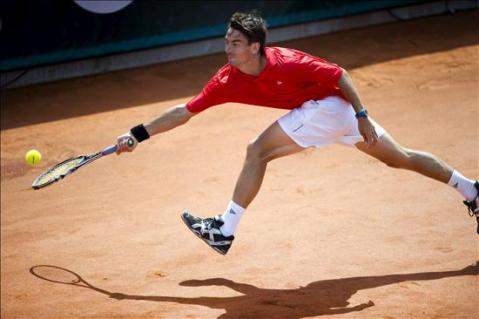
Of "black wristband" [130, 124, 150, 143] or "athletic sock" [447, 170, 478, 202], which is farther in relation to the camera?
"athletic sock" [447, 170, 478, 202]

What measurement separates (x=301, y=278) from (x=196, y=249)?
3.73 feet

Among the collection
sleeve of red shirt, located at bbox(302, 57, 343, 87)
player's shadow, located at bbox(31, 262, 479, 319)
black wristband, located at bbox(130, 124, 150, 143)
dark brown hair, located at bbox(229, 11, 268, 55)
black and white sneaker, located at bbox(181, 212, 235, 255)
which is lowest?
player's shadow, located at bbox(31, 262, 479, 319)

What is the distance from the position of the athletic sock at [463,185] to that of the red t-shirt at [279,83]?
46.0 inches

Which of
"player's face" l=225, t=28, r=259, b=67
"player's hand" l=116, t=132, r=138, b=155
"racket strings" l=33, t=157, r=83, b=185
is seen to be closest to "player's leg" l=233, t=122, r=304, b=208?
"player's face" l=225, t=28, r=259, b=67

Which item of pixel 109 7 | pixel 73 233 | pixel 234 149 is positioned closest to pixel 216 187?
pixel 234 149

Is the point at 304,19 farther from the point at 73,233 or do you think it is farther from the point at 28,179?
the point at 73,233

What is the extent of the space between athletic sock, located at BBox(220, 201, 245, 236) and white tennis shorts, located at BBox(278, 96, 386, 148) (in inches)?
26.4

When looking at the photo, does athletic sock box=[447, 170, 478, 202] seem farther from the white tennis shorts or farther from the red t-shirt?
the red t-shirt

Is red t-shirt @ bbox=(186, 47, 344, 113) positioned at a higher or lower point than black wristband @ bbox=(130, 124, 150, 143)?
higher

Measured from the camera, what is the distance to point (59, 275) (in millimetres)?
6844

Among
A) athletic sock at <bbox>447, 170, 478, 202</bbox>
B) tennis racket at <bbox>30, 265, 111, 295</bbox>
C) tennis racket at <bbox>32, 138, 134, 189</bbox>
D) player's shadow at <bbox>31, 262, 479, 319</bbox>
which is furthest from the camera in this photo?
tennis racket at <bbox>30, 265, 111, 295</bbox>

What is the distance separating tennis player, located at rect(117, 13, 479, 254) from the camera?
5.81 m

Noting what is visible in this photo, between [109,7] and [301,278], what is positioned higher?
[109,7]

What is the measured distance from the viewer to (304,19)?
12422mm
